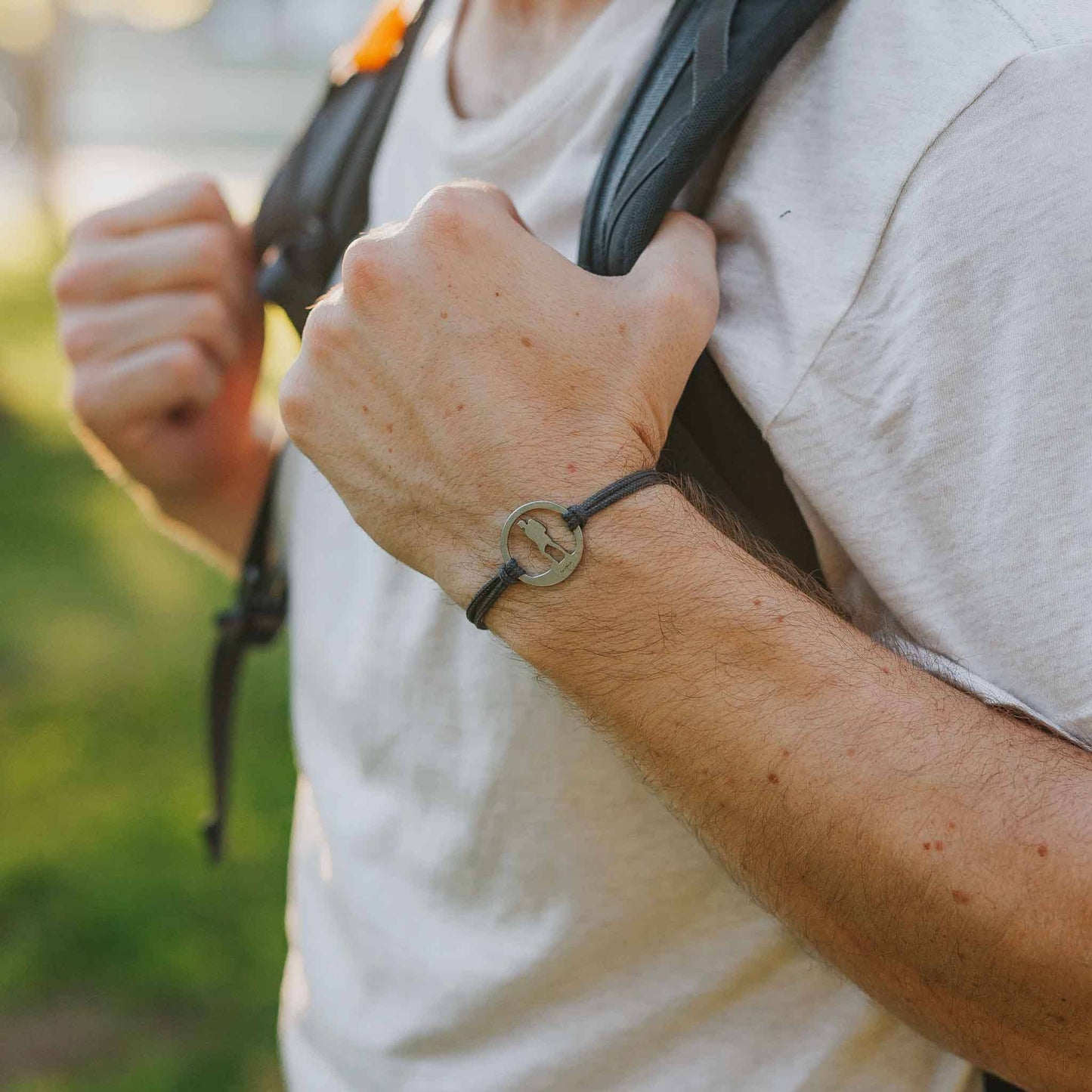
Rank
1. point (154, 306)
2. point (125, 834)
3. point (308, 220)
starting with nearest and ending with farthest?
point (308, 220), point (154, 306), point (125, 834)

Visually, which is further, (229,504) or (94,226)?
(229,504)

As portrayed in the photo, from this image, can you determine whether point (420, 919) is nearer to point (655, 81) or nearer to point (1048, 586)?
point (1048, 586)

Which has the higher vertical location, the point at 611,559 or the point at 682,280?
the point at 682,280

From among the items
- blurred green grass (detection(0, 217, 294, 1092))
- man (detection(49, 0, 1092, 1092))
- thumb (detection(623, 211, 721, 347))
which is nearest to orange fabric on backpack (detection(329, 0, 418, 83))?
man (detection(49, 0, 1092, 1092))

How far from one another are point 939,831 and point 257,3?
95.2 ft

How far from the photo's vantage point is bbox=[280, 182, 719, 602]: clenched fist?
919 millimetres

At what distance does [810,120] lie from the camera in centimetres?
96

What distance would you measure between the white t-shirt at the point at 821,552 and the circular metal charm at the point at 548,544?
0.63 ft

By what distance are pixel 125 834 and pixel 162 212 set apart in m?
2.52

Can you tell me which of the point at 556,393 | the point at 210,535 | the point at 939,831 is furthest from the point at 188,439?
the point at 939,831

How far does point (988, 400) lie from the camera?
33.4 inches

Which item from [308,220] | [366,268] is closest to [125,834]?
[308,220]

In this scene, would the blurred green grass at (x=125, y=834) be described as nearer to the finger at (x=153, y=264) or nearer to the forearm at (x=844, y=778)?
the finger at (x=153, y=264)

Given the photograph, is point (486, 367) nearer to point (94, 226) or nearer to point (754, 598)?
point (754, 598)
